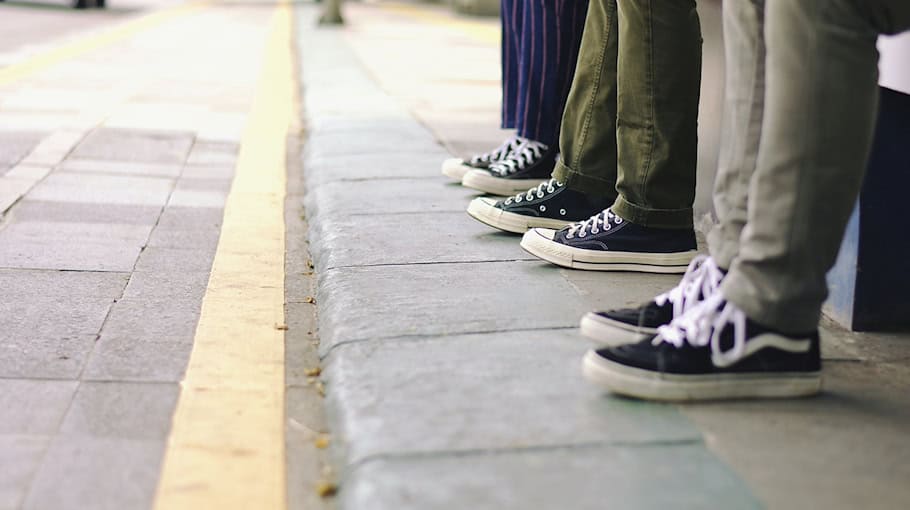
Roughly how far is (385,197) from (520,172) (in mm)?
435

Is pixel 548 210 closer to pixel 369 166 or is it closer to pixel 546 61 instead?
pixel 546 61

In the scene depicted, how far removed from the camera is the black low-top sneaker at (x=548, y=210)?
2.97 m

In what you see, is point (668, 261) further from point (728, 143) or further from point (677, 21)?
point (728, 143)

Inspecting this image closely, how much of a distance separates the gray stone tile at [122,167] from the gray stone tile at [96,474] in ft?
8.37

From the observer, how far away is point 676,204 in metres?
2.61

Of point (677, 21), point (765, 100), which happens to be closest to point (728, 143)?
point (765, 100)

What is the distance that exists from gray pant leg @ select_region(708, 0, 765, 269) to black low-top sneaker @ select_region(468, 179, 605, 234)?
105cm

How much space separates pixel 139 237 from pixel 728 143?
186cm

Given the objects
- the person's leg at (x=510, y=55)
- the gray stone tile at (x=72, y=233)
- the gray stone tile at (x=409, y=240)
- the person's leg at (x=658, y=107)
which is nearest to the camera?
the person's leg at (x=658, y=107)

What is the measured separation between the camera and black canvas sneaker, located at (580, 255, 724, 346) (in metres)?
2.01

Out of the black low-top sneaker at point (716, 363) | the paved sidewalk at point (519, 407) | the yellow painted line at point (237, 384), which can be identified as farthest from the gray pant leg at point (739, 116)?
the yellow painted line at point (237, 384)

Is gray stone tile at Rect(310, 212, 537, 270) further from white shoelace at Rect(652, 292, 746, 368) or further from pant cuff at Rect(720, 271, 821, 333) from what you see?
pant cuff at Rect(720, 271, 821, 333)

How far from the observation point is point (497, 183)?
3.45 metres

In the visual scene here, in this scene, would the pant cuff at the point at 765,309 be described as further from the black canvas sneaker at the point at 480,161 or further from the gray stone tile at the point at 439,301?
the black canvas sneaker at the point at 480,161
